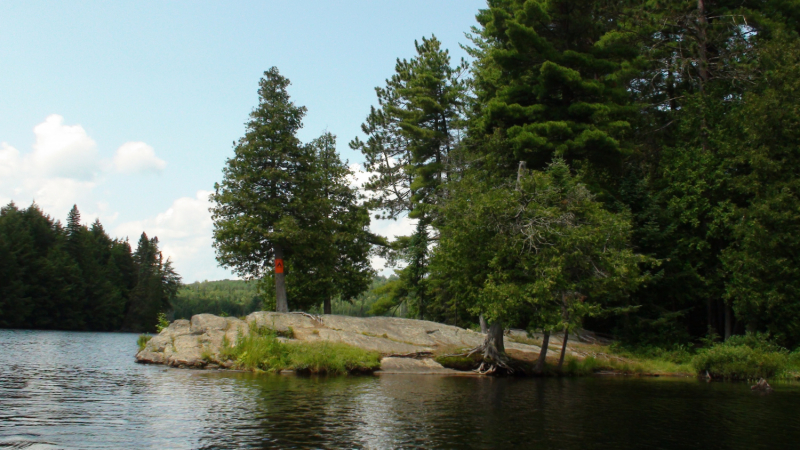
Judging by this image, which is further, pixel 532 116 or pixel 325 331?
pixel 532 116

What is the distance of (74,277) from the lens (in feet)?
285

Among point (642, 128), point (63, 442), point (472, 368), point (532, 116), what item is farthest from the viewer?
point (642, 128)

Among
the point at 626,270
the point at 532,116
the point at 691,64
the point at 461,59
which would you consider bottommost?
the point at 626,270

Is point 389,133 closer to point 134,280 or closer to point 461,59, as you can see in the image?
point 461,59

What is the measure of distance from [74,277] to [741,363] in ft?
298

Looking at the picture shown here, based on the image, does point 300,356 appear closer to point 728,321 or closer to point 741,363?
point 741,363

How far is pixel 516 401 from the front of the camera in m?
17.6

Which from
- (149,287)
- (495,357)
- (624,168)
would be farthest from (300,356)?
(149,287)

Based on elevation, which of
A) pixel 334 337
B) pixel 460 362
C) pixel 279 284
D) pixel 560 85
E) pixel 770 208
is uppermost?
pixel 560 85

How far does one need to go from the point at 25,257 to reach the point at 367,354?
3037 inches

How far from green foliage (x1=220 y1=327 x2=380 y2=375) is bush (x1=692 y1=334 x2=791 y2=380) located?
17242 mm

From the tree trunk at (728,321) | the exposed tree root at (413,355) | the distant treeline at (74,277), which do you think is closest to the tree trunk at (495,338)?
the exposed tree root at (413,355)

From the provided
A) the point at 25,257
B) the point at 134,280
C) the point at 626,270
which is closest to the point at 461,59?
the point at 626,270

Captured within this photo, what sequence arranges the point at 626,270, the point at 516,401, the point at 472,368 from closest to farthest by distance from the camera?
the point at 516,401
the point at 626,270
the point at 472,368
